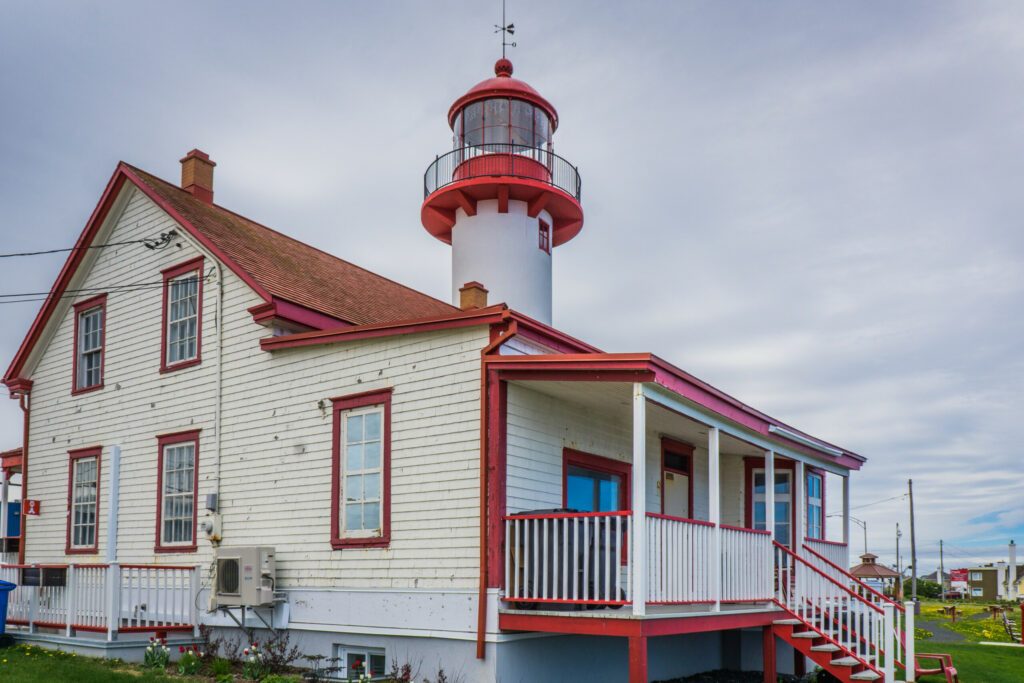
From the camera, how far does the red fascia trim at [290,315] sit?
46.7 ft

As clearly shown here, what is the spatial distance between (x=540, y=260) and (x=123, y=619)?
11.5 metres

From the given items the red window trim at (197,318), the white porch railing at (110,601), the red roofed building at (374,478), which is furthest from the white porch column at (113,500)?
the red window trim at (197,318)

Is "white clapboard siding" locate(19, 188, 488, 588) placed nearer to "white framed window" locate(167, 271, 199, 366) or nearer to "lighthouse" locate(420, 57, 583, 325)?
"white framed window" locate(167, 271, 199, 366)

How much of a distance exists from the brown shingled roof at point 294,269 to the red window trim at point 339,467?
165cm

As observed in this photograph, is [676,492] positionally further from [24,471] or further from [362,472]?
[24,471]

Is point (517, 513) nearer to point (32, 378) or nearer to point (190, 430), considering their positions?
point (190, 430)

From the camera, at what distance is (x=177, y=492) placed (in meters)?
15.6

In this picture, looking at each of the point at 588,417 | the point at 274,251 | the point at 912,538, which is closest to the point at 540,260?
the point at 274,251

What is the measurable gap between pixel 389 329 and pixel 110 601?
5.42 m

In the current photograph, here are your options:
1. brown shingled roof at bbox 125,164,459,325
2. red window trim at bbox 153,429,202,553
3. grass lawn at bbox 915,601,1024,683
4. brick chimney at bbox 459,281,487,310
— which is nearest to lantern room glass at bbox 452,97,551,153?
brown shingled roof at bbox 125,164,459,325

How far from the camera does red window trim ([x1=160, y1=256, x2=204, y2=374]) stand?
51.4 ft

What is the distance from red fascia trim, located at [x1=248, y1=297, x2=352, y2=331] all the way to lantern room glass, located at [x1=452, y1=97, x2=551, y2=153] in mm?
8745

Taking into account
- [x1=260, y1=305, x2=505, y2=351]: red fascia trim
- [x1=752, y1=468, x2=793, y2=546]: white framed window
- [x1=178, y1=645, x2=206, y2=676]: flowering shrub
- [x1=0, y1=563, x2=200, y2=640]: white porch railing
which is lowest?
[x1=178, y1=645, x2=206, y2=676]: flowering shrub

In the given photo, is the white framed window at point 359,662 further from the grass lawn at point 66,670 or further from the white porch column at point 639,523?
the white porch column at point 639,523
